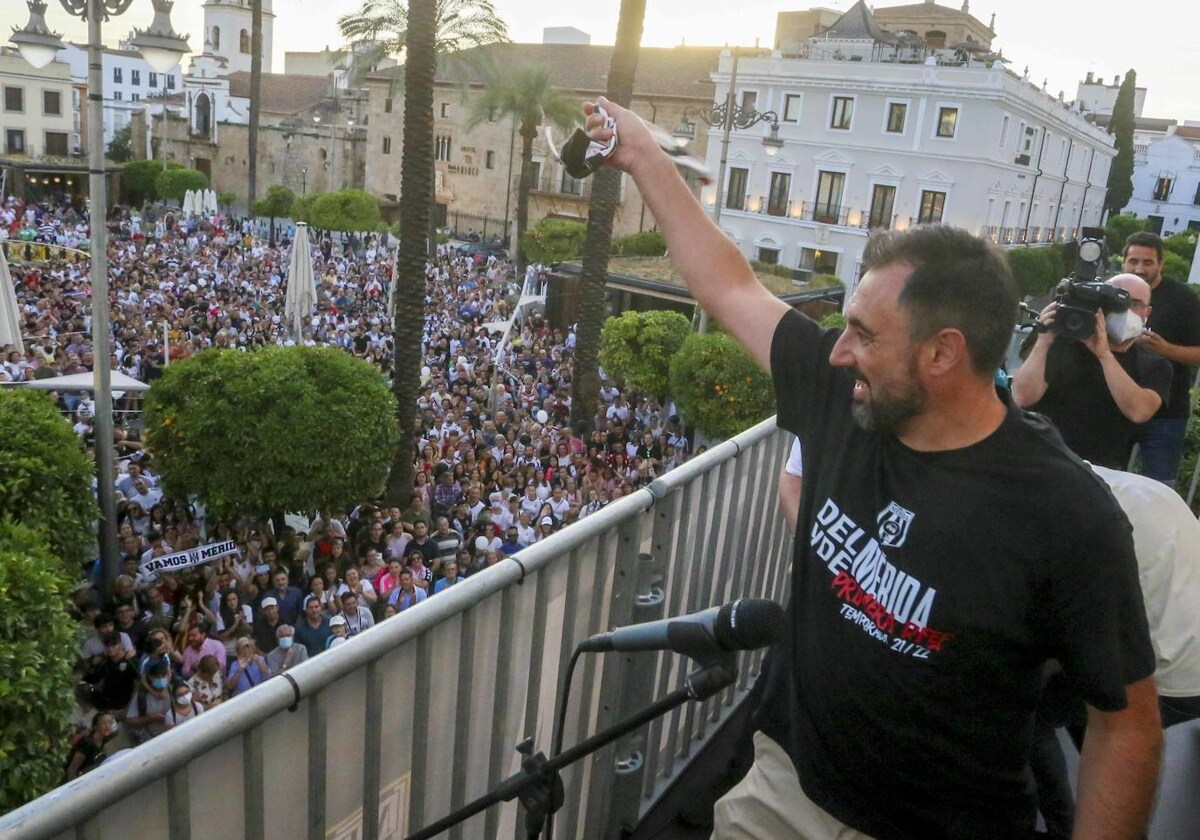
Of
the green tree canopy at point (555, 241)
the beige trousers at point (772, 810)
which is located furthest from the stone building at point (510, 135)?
the beige trousers at point (772, 810)

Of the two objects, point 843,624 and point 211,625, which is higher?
point 843,624

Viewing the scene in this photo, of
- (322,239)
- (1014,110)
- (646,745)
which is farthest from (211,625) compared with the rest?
(1014,110)

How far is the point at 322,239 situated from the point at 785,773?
3841 centimetres

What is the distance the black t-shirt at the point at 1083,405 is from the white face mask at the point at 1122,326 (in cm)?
10

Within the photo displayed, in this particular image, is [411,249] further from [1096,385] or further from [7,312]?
[1096,385]

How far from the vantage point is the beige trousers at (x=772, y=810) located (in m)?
1.83

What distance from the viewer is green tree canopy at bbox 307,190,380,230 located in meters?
36.2

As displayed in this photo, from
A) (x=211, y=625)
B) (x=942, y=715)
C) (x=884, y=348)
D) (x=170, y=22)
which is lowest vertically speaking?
(x=211, y=625)

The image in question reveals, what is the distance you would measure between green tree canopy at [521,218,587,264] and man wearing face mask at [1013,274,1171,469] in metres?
31.0

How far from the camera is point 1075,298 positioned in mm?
3424

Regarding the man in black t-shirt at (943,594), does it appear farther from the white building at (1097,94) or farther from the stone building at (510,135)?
the white building at (1097,94)

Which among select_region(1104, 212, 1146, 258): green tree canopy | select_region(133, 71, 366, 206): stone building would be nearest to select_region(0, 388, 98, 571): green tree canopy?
select_region(133, 71, 366, 206): stone building

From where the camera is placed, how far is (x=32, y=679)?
4.40 m

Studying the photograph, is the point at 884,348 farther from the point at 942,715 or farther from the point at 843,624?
the point at 942,715
